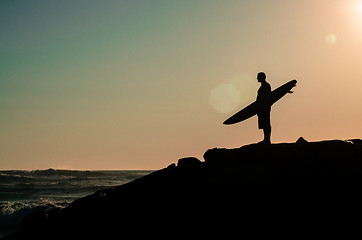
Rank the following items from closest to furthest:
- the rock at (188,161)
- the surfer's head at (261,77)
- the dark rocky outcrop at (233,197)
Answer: the dark rocky outcrop at (233,197) → the rock at (188,161) → the surfer's head at (261,77)

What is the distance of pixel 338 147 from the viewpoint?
1014 cm

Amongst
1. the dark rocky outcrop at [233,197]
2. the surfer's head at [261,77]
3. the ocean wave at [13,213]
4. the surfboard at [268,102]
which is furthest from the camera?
the ocean wave at [13,213]

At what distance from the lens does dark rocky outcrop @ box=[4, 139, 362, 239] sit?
8.84m

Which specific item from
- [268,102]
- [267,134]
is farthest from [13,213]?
[268,102]

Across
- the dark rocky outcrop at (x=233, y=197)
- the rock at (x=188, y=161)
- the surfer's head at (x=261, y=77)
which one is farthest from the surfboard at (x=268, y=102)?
the rock at (x=188, y=161)

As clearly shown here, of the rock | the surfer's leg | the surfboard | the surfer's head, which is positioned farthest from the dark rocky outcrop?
the surfer's head

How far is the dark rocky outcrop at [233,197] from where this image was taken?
8844mm

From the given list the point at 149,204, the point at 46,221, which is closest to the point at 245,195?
the point at 149,204

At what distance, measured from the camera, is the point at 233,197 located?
9375 mm

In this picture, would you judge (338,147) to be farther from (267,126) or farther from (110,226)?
(110,226)

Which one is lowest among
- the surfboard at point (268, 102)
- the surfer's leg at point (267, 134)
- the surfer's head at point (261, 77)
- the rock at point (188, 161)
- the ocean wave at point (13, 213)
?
the ocean wave at point (13, 213)

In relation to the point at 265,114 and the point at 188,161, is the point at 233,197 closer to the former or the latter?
the point at 188,161

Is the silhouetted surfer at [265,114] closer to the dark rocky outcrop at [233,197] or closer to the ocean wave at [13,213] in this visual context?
the dark rocky outcrop at [233,197]

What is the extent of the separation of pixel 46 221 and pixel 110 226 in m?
2.98
